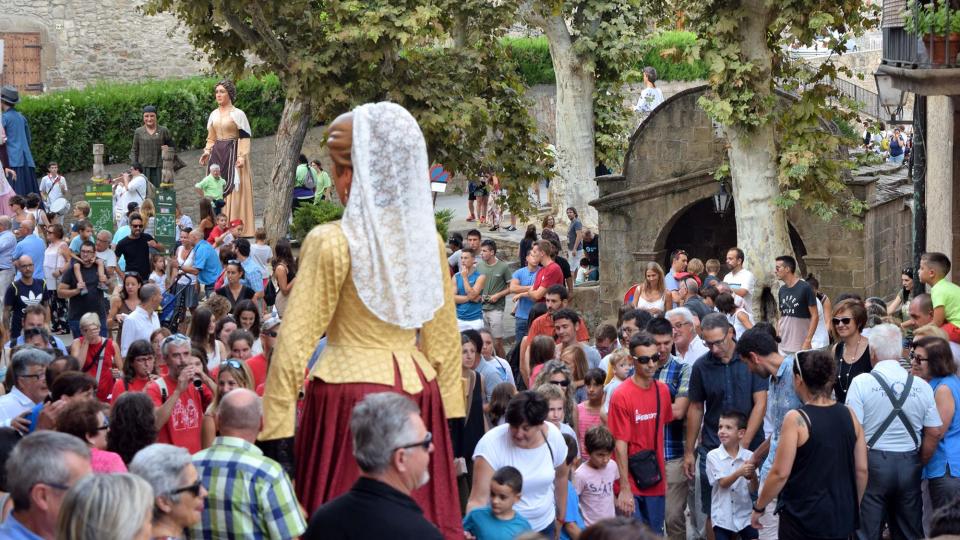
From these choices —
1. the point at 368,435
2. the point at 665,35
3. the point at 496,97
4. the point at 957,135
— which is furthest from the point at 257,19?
the point at 665,35

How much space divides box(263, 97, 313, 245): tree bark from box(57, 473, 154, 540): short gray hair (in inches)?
663

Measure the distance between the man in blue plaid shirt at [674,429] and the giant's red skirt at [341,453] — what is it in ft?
11.4

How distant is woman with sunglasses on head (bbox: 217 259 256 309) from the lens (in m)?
14.2

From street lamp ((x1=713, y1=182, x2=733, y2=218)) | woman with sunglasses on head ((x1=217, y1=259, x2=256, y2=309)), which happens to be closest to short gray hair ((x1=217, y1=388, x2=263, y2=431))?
woman with sunglasses on head ((x1=217, y1=259, x2=256, y2=309))

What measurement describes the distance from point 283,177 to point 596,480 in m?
13.5

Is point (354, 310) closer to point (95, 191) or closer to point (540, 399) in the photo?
point (540, 399)

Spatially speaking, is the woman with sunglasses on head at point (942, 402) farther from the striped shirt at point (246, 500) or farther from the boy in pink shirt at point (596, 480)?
the striped shirt at point (246, 500)

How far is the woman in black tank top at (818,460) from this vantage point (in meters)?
7.51

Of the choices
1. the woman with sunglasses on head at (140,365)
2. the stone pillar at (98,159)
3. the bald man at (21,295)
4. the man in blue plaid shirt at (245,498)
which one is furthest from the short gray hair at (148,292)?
the stone pillar at (98,159)

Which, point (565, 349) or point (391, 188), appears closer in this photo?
point (391, 188)

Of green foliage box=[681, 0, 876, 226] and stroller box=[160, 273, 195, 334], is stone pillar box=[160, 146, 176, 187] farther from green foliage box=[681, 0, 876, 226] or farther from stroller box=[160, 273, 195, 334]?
green foliage box=[681, 0, 876, 226]

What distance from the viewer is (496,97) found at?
20.5m

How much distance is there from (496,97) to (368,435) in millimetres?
16034

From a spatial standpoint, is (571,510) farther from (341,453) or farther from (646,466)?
(341,453)
